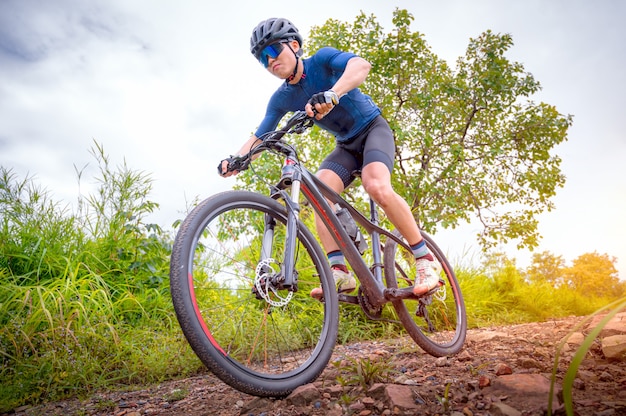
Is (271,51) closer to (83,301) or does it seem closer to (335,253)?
(335,253)

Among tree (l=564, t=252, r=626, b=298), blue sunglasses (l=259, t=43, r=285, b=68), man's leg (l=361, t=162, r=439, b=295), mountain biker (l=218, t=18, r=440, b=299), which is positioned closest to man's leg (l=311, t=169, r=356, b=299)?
mountain biker (l=218, t=18, r=440, b=299)

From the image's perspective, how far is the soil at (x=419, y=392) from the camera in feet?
5.65

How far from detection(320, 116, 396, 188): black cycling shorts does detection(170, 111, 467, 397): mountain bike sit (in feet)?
1.19

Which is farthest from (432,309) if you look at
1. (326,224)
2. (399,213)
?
(326,224)

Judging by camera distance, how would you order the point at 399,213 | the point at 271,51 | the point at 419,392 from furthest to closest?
the point at 399,213 < the point at 271,51 < the point at 419,392

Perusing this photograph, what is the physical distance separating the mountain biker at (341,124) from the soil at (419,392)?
0.60 meters

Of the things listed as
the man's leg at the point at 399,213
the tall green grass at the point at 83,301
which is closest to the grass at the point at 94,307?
the tall green grass at the point at 83,301

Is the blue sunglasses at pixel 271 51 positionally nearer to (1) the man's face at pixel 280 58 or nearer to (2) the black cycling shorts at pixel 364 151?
(1) the man's face at pixel 280 58

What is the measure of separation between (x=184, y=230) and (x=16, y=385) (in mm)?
1868

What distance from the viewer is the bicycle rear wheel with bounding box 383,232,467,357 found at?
3184 mm

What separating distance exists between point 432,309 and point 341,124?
228 centimetres

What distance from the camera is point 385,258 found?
338cm

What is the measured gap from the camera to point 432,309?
4.51 m

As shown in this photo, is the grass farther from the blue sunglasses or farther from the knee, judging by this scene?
the blue sunglasses
